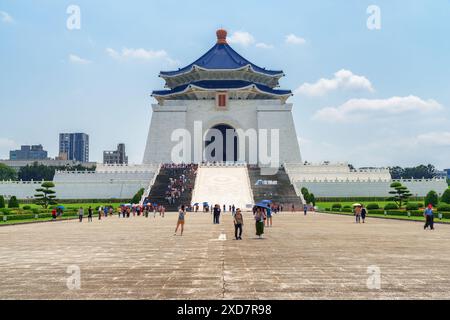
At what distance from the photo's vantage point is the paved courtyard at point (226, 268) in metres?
6.20

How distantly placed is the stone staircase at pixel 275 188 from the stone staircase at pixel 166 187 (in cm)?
515

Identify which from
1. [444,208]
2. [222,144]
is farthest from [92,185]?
[444,208]

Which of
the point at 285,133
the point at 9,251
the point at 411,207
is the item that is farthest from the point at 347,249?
the point at 285,133

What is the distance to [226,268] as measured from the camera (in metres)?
8.27

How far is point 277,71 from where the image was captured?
59.7 meters

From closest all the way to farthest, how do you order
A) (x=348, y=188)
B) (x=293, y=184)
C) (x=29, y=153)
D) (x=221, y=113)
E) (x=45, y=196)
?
(x=45, y=196), (x=293, y=184), (x=348, y=188), (x=221, y=113), (x=29, y=153)

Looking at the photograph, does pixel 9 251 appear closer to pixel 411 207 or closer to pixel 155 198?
pixel 411 207

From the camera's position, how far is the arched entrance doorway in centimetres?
6034

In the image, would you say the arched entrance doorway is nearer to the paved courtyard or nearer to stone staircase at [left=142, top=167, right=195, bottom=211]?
stone staircase at [left=142, top=167, right=195, bottom=211]

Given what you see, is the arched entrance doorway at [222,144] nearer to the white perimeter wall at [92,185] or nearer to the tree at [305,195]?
the white perimeter wall at [92,185]

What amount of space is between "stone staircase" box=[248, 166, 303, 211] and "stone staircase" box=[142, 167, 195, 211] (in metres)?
5.15

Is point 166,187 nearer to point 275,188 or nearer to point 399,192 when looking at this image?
point 275,188

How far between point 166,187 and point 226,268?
3224 cm

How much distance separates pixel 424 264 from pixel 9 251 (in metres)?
8.60
